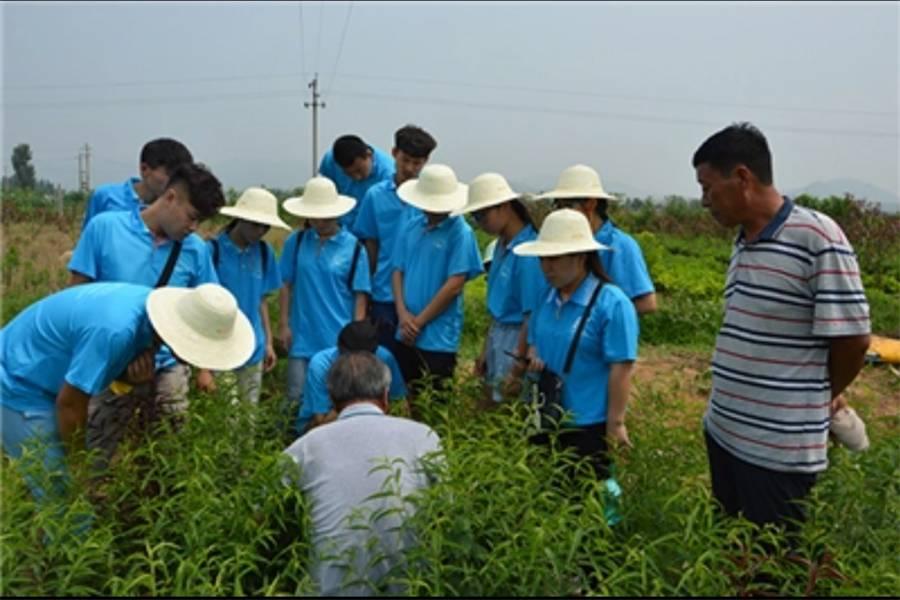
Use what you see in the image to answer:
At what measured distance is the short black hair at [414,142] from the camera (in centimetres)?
510

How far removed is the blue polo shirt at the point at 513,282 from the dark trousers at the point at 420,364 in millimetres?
499

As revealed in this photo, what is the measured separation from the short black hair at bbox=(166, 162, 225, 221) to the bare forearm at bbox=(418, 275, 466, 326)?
1.36 m

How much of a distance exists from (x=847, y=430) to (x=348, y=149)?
347cm

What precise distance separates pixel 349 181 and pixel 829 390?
374 centimetres

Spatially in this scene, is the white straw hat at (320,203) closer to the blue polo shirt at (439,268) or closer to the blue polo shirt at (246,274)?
the blue polo shirt at (246,274)

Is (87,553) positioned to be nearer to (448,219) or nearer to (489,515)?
(489,515)

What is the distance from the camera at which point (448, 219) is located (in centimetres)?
464

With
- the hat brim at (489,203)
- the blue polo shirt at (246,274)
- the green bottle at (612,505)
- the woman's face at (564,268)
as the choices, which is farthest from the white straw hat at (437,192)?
the green bottle at (612,505)

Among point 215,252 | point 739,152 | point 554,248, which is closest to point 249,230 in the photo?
point 215,252

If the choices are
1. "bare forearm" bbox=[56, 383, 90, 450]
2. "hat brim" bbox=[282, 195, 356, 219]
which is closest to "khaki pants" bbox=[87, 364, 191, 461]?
"bare forearm" bbox=[56, 383, 90, 450]

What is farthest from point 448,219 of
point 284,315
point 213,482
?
point 213,482

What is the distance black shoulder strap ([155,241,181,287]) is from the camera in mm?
3840

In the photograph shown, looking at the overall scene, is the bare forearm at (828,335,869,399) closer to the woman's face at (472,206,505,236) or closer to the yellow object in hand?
the woman's face at (472,206,505,236)

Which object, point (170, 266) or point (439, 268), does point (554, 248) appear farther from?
point (170, 266)
